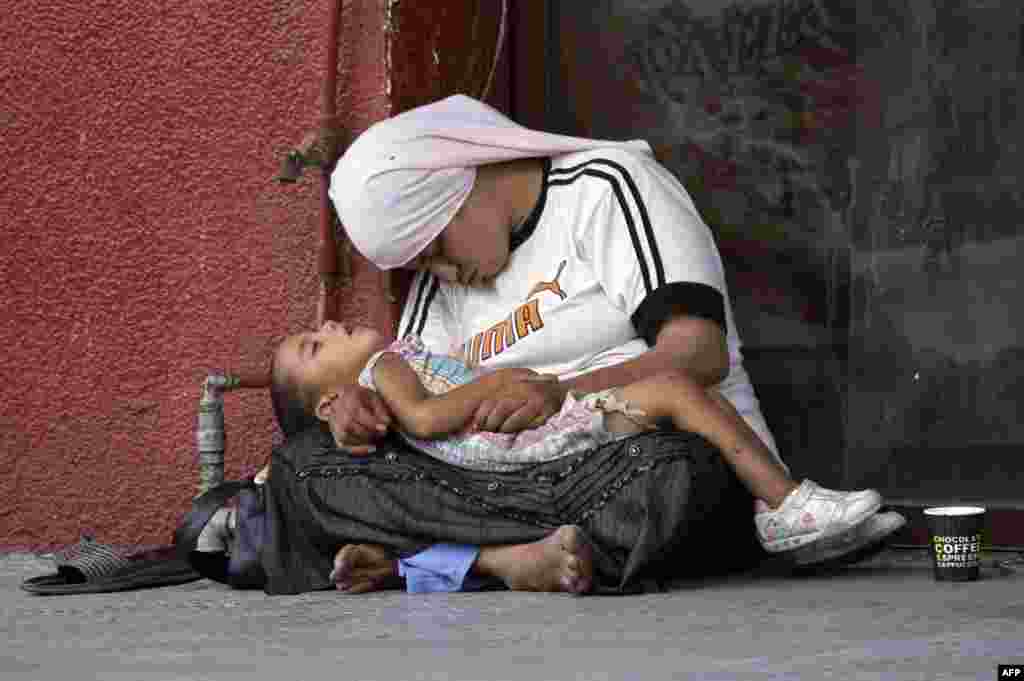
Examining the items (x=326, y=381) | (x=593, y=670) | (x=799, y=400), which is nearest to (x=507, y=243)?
(x=326, y=381)

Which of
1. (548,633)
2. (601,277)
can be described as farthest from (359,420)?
(548,633)

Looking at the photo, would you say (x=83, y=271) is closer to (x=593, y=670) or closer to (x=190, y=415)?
(x=190, y=415)

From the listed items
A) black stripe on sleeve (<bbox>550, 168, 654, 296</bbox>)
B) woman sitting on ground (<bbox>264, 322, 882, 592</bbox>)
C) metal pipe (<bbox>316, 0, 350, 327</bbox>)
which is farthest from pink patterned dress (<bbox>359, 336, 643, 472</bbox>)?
metal pipe (<bbox>316, 0, 350, 327</bbox>)

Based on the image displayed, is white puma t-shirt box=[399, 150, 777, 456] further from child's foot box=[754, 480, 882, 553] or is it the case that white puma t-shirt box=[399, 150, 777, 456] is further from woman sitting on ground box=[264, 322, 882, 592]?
child's foot box=[754, 480, 882, 553]

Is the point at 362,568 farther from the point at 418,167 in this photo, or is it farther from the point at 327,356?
the point at 418,167

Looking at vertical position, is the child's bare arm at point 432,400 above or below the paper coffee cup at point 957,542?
above

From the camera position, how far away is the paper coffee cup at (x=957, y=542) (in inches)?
156

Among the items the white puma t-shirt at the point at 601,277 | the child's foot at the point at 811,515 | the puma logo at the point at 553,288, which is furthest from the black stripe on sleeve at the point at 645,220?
the child's foot at the point at 811,515

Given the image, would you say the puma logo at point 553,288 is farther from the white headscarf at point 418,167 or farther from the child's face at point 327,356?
the child's face at point 327,356

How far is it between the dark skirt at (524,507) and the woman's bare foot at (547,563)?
0.05 metres

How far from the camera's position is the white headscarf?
4281 mm

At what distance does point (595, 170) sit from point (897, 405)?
105 centimetres

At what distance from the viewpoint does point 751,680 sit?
277 centimetres

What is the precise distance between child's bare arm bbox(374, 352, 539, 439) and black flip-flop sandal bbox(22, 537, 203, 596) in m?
0.77
